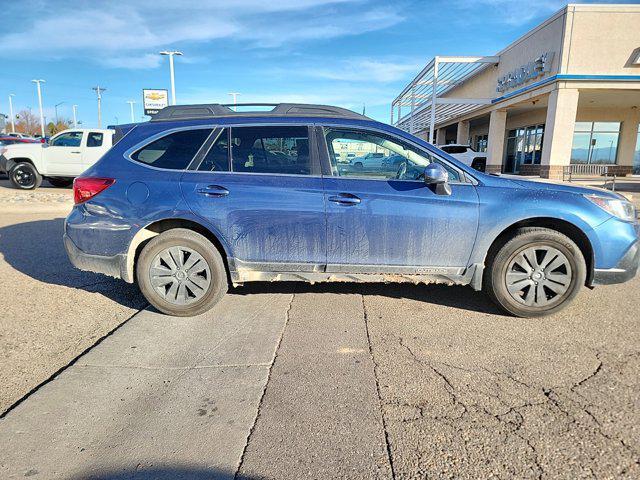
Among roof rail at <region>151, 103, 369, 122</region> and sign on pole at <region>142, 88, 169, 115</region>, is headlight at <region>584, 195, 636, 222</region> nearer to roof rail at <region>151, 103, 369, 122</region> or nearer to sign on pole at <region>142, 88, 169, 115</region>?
roof rail at <region>151, 103, 369, 122</region>

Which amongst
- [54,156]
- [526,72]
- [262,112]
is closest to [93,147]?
[54,156]

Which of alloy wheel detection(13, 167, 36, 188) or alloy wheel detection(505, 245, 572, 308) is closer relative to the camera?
alloy wheel detection(505, 245, 572, 308)

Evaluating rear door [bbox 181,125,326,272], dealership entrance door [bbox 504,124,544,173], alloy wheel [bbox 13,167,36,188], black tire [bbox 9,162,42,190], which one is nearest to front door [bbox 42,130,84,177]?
black tire [bbox 9,162,42,190]

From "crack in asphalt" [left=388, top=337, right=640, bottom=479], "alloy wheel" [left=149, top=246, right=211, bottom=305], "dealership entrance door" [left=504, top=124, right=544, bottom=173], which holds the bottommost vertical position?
"crack in asphalt" [left=388, top=337, right=640, bottom=479]

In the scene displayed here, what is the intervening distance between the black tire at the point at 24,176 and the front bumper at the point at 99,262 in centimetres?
1201

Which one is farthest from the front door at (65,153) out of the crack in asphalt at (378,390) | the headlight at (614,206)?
the headlight at (614,206)

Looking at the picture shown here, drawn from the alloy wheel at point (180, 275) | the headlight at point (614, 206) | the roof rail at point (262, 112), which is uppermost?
the roof rail at point (262, 112)

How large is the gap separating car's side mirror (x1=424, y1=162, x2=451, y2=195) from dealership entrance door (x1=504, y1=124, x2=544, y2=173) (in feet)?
73.8

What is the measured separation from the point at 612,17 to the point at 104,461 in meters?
21.3

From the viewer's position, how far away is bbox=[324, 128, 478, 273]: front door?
372 centimetres

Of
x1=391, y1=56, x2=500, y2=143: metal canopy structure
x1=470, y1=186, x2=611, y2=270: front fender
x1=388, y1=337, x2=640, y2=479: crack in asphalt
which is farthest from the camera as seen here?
x1=391, y1=56, x2=500, y2=143: metal canopy structure

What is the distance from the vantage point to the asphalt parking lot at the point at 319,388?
2154 millimetres

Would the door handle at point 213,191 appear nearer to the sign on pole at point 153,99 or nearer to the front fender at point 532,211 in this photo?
the front fender at point 532,211

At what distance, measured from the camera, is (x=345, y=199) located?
12.2 feet
